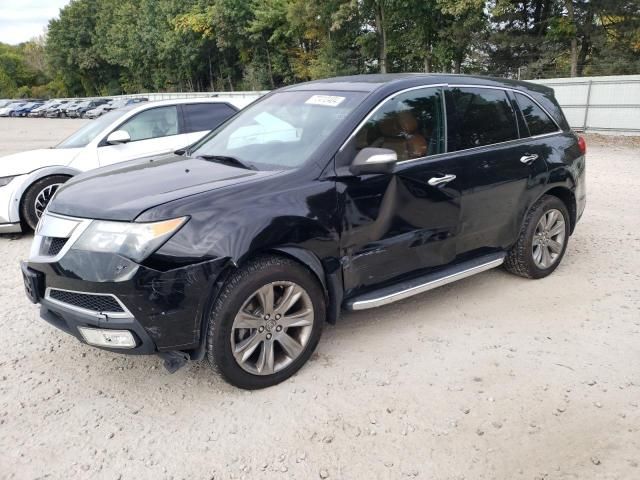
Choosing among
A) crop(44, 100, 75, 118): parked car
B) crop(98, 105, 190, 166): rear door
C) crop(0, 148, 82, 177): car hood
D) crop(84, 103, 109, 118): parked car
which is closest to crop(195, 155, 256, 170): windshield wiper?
crop(98, 105, 190, 166): rear door

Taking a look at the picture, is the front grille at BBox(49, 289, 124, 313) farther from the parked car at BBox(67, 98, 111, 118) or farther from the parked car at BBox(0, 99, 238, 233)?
the parked car at BBox(67, 98, 111, 118)

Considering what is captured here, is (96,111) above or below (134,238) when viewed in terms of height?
below

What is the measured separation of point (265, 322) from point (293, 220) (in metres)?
0.63

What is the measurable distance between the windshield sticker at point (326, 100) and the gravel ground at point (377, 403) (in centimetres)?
166

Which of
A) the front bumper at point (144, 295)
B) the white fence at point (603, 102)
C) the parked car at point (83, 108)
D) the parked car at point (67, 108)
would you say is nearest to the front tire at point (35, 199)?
the front bumper at point (144, 295)

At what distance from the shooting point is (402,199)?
3.72 metres

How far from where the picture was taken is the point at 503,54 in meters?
29.8

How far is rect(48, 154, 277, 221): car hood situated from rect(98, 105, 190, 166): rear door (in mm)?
3431

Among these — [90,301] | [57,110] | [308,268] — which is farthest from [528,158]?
[57,110]

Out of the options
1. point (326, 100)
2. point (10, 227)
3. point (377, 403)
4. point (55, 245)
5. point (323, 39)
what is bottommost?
point (377, 403)

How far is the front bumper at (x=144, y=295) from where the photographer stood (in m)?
2.84

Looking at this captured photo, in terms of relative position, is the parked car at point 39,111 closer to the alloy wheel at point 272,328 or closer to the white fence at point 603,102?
the white fence at point 603,102

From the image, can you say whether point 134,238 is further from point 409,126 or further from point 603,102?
point 603,102

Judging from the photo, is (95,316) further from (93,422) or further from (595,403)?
(595,403)
